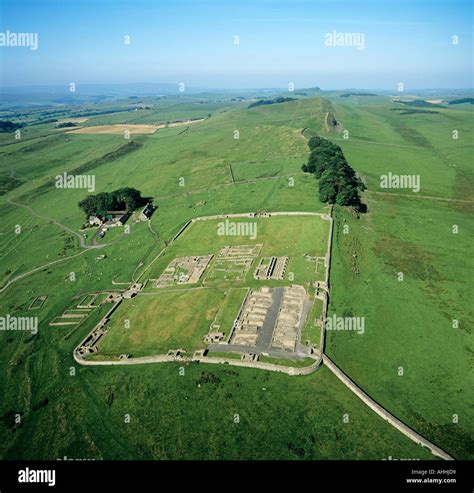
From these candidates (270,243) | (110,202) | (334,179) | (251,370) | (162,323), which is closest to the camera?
(251,370)

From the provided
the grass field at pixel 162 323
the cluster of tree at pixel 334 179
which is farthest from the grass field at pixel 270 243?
the cluster of tree at pixel 334 179

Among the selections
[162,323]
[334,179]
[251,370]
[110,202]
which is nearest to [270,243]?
[334,179]

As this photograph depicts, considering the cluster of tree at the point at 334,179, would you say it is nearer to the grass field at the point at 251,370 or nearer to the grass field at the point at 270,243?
the grass field at the point at 251,370

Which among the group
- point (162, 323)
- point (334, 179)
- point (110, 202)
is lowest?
point (162, 323)

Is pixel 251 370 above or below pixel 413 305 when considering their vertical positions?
below

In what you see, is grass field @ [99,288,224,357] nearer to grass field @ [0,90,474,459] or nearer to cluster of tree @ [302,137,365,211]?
grass field @ [0,90,474,459]

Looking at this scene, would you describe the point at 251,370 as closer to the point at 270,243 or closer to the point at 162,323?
the point at 162,323

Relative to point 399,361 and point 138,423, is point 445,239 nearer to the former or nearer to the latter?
point 399,361

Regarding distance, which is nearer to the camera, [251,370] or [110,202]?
[251,370]
